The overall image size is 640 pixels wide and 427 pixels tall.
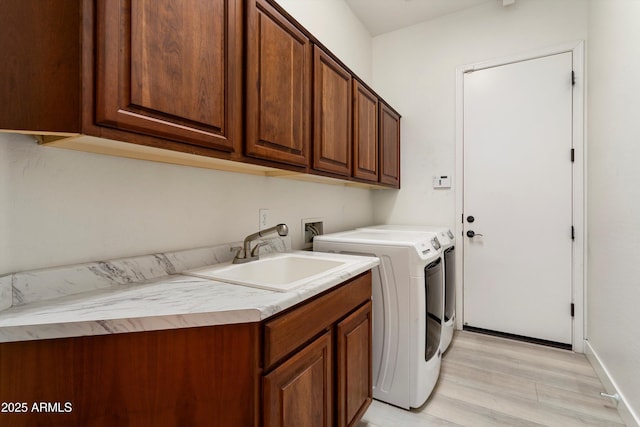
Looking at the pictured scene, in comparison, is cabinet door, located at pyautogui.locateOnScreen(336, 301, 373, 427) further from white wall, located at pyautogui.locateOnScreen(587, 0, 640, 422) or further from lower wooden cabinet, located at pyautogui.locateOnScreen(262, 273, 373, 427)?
white wall, located at pyautogui.locateOnScreen(587, 0, 640, 422)

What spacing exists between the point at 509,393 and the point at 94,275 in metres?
2.24

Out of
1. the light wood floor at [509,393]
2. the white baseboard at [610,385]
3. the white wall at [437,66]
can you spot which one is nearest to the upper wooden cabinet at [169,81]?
the light wood floor at [509,393]

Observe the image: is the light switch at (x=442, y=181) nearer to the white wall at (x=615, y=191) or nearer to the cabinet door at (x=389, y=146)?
the cabinet door at (x=389, y=146)

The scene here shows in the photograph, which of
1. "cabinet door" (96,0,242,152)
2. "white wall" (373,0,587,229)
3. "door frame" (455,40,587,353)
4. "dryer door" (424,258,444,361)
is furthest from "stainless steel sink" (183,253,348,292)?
"door frame" (455,40,587,353)

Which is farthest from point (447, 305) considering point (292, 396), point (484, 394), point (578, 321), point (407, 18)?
point (407, 18)

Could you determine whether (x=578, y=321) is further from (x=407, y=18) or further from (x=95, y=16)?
(x=95, y=16)

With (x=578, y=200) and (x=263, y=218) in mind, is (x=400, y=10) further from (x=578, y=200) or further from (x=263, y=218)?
(x=263, y=218)

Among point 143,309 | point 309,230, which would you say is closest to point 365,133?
point 309,230

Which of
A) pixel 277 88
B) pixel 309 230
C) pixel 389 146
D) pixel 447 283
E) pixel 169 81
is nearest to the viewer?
pixel 169 81

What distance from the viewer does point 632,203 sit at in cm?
146

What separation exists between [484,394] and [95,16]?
2.44 meters

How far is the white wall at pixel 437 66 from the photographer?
8.00 feet

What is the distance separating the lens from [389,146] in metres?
2.66

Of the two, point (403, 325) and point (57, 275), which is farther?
point (403, 325)
